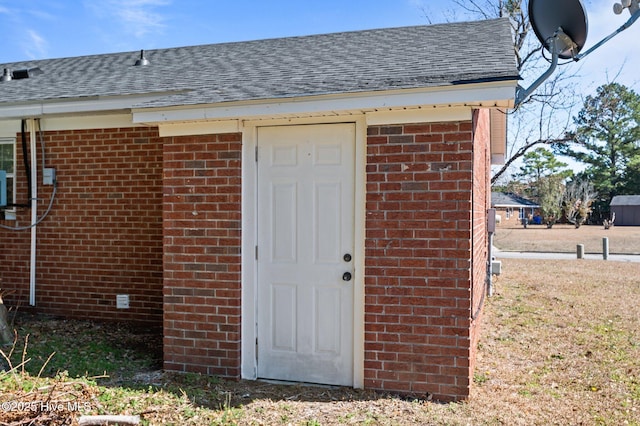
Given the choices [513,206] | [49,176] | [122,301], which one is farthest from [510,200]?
[49,176]

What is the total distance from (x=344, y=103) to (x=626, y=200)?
56399 millimetres

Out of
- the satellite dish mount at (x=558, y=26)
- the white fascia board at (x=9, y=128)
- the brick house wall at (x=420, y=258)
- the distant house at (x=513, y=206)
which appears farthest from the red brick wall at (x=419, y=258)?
the distant house at (x=513, y=206)

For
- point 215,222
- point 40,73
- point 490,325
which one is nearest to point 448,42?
point 215,222

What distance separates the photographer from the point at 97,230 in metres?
7.14

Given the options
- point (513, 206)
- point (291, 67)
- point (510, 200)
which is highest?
point (510, 200)

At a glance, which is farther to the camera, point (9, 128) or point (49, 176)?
point (9, 128)

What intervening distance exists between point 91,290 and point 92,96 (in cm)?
259

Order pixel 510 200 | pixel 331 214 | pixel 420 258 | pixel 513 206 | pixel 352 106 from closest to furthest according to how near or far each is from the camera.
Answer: pixel 352 106 < pixel 420 258 < pixel 331 214 < pixel 513 206 < pixel 510 200

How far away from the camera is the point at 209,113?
487 cm

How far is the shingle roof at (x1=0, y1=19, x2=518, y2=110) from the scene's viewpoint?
185 inches

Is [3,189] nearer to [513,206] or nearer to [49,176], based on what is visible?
[49,176]

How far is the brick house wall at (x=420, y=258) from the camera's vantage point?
4.46m

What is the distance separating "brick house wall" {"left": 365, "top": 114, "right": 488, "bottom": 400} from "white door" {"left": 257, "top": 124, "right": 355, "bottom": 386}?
0.87 ft

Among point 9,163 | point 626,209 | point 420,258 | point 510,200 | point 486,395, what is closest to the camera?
point 420,258
